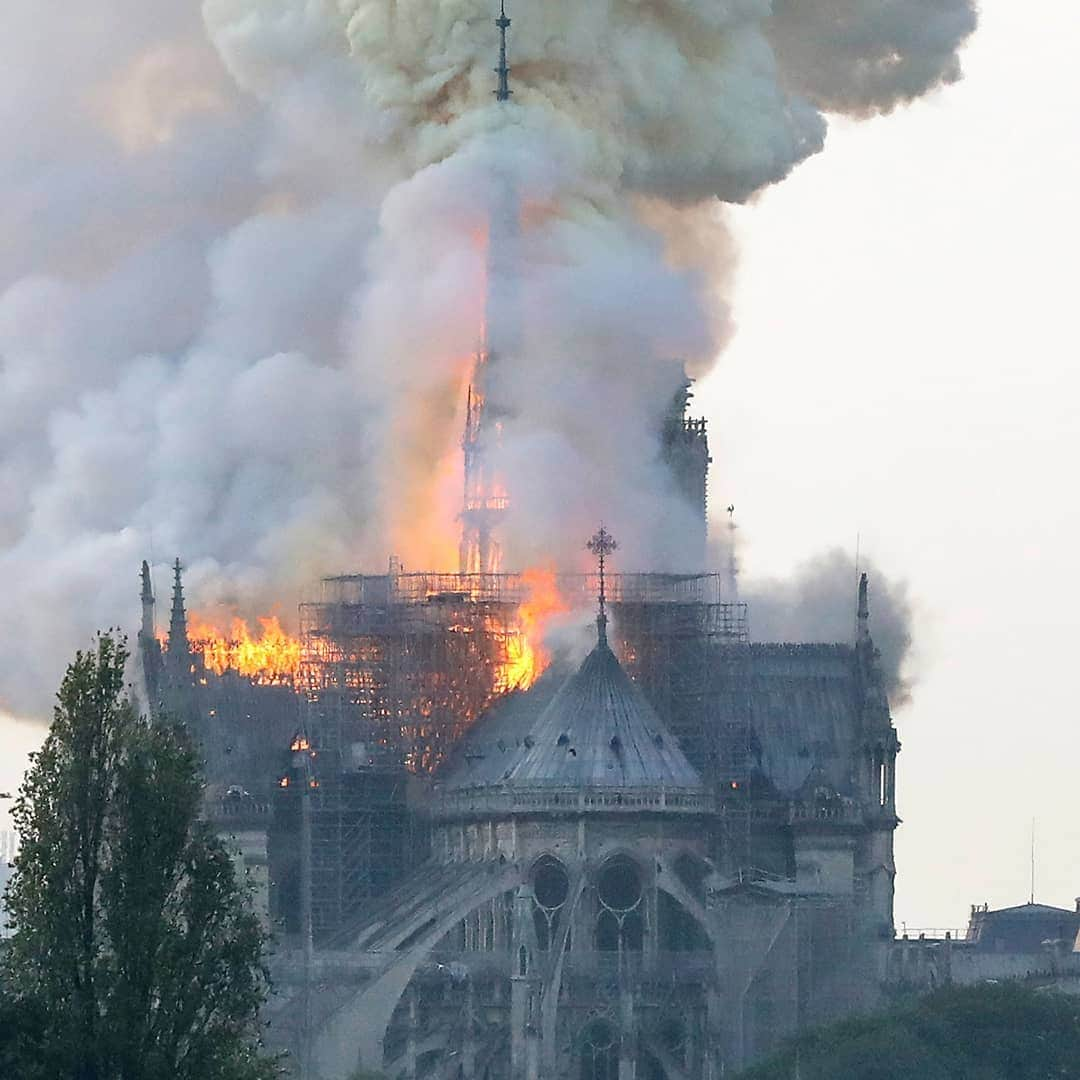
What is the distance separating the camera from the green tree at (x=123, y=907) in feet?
367

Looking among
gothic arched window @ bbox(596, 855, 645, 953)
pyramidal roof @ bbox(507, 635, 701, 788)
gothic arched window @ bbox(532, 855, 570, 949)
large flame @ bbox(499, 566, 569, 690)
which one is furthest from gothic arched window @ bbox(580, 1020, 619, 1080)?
large flame @ bbox(499, 566, 569, 690)

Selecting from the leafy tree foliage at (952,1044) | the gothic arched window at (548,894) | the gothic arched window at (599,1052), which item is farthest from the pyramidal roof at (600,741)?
the leafy tree foliage at (952,1044)

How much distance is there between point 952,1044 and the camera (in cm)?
16725

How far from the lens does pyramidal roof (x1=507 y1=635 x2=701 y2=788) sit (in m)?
186

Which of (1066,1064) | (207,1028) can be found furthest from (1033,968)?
(207,1028)

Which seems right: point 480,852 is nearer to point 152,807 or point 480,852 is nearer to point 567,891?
point 567,891

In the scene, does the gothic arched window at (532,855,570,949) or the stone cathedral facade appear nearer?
the stone cathedral facade

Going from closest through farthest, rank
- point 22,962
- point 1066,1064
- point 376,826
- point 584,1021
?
point 22,962 < point 1066,1064 < point 584,1021 < point 376,826

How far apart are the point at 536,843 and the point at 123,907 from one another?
7354 centimetres

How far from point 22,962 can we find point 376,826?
82.3 m

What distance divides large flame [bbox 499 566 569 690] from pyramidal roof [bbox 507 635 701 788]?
6.58m

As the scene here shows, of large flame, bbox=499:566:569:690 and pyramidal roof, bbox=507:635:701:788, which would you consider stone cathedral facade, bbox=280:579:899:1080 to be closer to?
pyramidal roof, bbox=507:635:701:788

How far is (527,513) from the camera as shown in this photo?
197625 millimetres

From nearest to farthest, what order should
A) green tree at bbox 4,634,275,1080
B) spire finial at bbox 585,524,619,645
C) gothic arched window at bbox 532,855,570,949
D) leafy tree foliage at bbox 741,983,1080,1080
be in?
1. green tree at bbox 4,634,275,1080
2. leafy tree foliage at bbox 741,983,1080,1080
3. gothic arched window at bbox 532,855,570,949
4. spire finial at bbox 585,524,619,645
